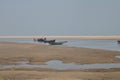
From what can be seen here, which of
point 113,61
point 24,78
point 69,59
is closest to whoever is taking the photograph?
point 24,78

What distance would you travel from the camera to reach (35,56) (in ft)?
157

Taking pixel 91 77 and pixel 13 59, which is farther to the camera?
pixel 13 59

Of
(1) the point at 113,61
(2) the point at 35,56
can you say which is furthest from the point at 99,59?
(2) the point at 35,56

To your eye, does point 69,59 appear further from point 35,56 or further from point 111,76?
point 111,76

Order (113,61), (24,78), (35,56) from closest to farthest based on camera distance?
(24,78) < (113,61) < (35,56)

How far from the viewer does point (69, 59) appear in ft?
146

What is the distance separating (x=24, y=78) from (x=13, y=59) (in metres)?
Result: 18.9

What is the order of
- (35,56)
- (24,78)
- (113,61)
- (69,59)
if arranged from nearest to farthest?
(24,78) → (113,61) → (69,59) → (35,56)

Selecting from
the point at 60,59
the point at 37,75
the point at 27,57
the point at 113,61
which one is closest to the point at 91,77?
the point at 37,75

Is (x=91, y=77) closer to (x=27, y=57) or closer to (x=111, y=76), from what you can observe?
(x=111, y=76)

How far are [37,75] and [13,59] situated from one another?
17.5 m

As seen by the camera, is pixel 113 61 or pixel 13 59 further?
pixel 13 59

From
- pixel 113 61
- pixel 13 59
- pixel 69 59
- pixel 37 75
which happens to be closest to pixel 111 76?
pixel 37 75

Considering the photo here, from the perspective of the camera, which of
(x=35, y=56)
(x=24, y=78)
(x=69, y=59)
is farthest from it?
(x=35, y=56)
